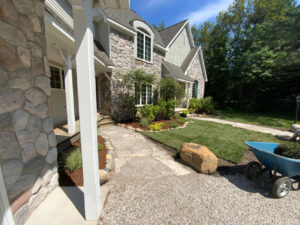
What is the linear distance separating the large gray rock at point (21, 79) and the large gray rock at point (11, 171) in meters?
0.85

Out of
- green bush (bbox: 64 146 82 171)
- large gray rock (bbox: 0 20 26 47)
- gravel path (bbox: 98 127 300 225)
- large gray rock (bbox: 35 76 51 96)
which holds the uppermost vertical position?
large gray rock (bbox: 0 20 26 47)

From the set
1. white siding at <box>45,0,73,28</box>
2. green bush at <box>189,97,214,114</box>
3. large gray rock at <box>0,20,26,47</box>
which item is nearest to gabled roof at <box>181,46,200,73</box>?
green bush at <box>189,97,214,114</box>

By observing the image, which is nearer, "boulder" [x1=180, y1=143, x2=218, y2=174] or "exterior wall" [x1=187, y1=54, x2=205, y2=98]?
"boulder" [x1=180, y1=143, x2=218, y2=174]

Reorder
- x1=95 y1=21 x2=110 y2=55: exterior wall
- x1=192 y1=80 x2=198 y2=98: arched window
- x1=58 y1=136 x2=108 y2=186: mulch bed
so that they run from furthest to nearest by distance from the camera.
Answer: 1. x1=192 y1=80 x2=198 y2=98: arched window
2. x1=95 y1=21 x2=110 y2=55: exterior wall
3. x1=58 y1=136 x2=108 y2=186: mulch bed

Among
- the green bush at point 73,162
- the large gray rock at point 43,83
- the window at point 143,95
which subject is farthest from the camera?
the window at point 143,95

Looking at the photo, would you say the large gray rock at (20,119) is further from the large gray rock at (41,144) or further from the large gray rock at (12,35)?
the large gray rock at (12,35)

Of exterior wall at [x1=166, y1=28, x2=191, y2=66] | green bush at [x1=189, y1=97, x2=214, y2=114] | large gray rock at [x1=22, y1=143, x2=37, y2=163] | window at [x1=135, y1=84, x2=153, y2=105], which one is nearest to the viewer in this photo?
large gray rock at [x1=22, y1=143, x2=37, y2=163]

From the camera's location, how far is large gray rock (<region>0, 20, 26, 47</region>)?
1.29 m

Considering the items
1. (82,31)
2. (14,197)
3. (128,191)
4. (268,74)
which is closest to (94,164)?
(14,197)

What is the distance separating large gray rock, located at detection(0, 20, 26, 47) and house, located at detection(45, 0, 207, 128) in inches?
39.9

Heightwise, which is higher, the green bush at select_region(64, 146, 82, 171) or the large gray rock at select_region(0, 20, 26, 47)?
the large gray rock at select_region(0, 20, 26, 47)

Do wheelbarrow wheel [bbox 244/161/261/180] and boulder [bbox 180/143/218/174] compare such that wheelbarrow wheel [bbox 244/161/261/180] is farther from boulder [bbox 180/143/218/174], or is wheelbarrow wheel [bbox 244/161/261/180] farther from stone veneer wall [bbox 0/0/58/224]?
stone veneer wall [bbox 0/0/58/224]

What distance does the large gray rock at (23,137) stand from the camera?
4.91ft

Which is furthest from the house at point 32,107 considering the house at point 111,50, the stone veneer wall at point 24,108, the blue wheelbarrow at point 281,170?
the blue wheelbarrow at point 281,170
